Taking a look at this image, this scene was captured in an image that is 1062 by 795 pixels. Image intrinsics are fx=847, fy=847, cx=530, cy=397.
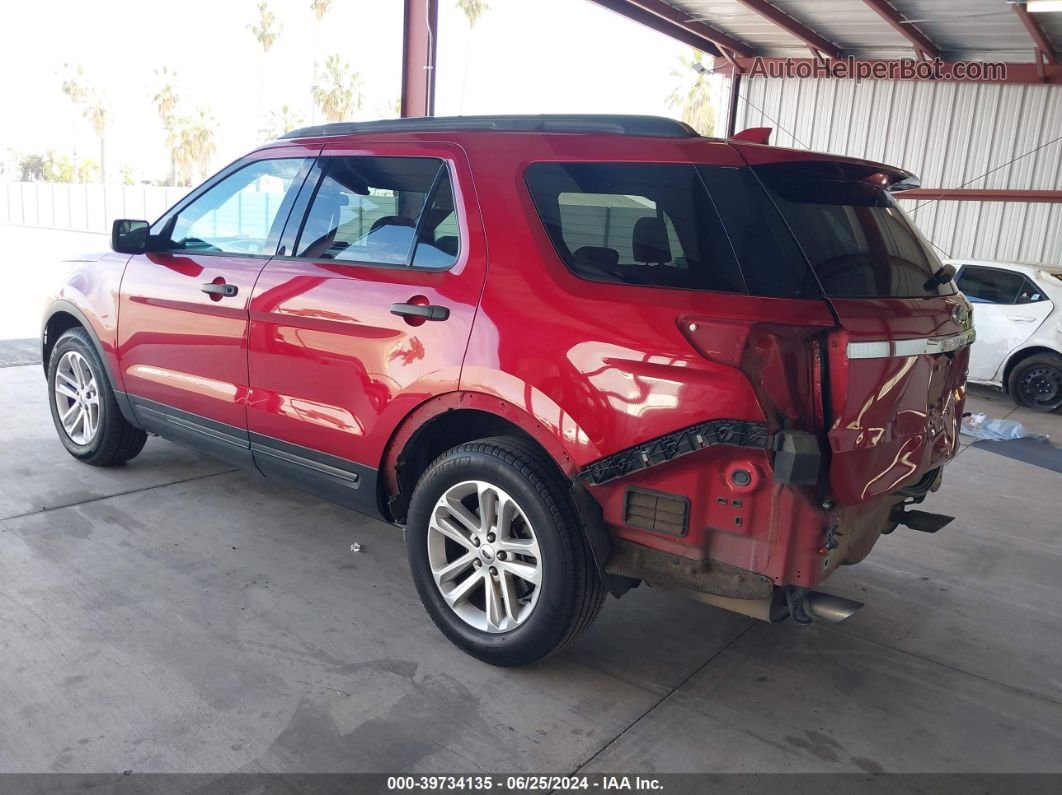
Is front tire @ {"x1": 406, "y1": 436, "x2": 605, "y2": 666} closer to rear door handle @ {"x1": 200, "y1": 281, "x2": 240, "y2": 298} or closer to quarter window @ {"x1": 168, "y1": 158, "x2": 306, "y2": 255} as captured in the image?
rear door handle @ {"x1": 200, "y1": 281, "x2": 240, "y2": 298}

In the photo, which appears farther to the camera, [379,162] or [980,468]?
[980,468]

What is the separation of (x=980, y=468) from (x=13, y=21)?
69088mm

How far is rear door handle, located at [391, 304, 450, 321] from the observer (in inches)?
122

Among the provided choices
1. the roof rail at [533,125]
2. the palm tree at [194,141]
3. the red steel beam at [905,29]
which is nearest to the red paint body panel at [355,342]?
the roof rail at [533,125]

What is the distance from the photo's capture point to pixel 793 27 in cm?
1282

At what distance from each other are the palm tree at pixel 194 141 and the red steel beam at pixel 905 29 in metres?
46.7

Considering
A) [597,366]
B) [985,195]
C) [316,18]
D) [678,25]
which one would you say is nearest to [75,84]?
[316,18]

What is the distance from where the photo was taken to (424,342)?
315 cm

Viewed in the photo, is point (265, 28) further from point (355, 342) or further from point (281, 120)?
point (355, 342)

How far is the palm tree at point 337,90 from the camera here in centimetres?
4709

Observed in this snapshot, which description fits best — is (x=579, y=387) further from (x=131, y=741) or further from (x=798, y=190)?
(x=131, y=741)

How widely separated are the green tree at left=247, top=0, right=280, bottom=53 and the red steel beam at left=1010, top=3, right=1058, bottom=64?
142 ft

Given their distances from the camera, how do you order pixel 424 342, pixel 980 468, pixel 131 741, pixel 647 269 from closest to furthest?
pixel 131 741
pixel 647 269
pixel 424 342
pixel 980 468

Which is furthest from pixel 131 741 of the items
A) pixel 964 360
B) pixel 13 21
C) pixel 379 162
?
pixel 13 21
